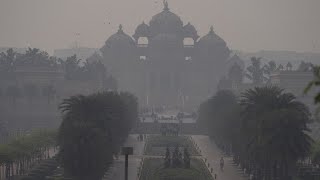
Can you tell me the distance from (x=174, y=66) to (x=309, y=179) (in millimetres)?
111260

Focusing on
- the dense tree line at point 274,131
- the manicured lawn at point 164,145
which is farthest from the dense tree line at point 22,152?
the dense tree line at point 274,131

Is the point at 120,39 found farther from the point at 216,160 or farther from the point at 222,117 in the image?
the point at 216,160

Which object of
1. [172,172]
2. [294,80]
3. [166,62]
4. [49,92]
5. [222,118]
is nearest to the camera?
[172,172]

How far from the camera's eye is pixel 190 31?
6407 inches

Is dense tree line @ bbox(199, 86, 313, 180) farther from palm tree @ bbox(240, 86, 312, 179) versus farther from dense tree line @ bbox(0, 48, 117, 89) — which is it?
dense tree line @ bbox(0, 48, 117, 89)

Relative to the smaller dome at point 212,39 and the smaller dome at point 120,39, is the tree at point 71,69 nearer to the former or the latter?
the smaller dome at point 120,39

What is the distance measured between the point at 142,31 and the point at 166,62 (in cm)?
939

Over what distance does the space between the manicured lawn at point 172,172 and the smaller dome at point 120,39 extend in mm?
101989

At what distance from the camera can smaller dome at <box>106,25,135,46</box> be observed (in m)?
157

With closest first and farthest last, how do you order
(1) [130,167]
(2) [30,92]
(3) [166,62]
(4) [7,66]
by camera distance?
1. (1) [130,167]
2. (2) [30,92]
3. (4) [7,66]
4. (3) [166,62]

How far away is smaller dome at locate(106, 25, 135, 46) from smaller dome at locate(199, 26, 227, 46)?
42.8 ft

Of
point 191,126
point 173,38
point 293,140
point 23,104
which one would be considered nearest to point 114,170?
point 293,140

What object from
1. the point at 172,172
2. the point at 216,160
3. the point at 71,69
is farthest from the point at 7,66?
the point at 172,172

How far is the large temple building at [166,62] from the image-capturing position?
153m
